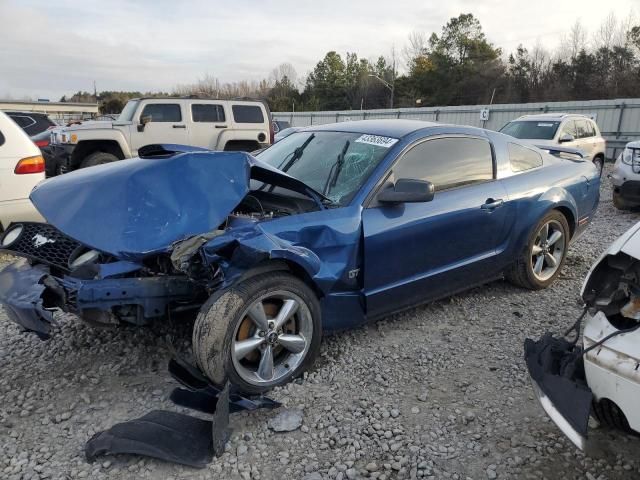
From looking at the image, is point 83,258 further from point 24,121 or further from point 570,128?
point 24,121

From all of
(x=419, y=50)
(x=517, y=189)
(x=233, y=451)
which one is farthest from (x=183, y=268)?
(x=419, y=50)

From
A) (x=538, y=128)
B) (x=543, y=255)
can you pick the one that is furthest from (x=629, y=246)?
(x=538, y=128)

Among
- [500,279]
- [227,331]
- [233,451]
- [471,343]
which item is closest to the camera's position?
[233,451]

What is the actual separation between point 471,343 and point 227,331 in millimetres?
1939

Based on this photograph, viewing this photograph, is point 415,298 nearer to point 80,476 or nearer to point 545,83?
point 80,476

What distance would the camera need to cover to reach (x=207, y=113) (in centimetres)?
1145

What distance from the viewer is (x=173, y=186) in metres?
2.99

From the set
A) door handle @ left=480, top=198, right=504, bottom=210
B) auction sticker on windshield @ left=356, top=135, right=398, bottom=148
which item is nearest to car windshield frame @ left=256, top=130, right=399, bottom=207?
auction sticker on windshield @ left=356, top=135, right=398, bottom=148

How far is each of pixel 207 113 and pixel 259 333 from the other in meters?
9.55

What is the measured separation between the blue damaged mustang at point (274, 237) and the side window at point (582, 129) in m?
8.47

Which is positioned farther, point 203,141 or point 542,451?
point 203,141

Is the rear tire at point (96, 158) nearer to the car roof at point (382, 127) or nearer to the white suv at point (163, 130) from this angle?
the white suv at point (163, 130)

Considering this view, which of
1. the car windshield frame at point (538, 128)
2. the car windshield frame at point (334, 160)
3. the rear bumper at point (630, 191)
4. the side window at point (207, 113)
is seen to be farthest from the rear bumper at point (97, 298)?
the car windshield frame at point (538, 128)

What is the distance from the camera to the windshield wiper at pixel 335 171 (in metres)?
3.48
